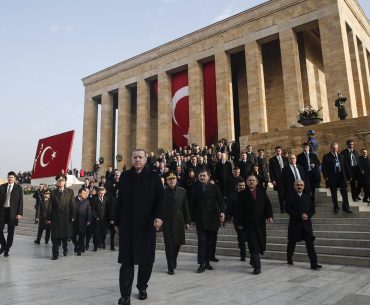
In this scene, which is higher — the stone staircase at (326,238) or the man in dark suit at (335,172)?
the man in dark suit at (335,172)

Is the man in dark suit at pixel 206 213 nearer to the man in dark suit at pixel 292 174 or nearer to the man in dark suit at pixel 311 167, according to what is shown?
the man in dark suit at pixel 292 174

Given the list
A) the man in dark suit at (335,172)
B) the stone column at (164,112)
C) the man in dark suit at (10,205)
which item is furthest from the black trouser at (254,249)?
the stone column at (164,112)

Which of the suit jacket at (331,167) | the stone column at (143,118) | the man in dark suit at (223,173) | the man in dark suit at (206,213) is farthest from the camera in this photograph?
the stone column at (143,118)

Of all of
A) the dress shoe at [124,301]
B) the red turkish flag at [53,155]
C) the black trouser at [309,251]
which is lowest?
the dress shoe at [124,301]

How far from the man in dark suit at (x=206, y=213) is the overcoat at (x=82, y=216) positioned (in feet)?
12.2

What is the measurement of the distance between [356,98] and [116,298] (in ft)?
70.8

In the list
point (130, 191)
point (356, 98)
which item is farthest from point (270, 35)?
point (130, 191)

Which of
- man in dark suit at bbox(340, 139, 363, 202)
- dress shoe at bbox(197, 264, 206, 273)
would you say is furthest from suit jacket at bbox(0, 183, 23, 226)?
man in dark suit at bbox(340, 139, 363, 202)

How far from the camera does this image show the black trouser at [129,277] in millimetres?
3641

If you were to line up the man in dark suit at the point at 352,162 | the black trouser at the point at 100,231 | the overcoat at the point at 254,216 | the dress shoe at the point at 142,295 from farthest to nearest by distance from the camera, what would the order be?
the black trouser at the point at 100,231 → the man in dark suit at the point at 352,162 → the overcoat at the point at 254,216 → the dress shoe at the point at 142,295

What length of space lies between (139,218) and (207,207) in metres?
2.43

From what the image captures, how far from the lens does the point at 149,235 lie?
3.98 m

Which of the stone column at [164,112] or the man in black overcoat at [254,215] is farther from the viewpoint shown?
the stone column at [164,112]

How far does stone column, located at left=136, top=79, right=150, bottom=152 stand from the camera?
91.8 ft
